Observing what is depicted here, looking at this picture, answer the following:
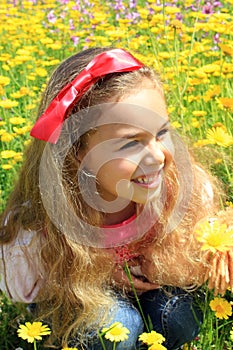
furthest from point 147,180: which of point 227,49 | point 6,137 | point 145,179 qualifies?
point 6,137

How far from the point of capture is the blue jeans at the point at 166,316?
4.30 ft

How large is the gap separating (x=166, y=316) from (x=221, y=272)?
24cm

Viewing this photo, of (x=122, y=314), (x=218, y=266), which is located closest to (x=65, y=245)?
(x=122, y=314)

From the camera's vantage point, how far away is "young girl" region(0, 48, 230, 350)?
3.88 feet

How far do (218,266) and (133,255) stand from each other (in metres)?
0.22

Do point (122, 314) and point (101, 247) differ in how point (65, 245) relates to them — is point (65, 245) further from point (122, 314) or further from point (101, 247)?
point (122, 314)

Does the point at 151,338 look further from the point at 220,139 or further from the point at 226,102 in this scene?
the point at 226,102

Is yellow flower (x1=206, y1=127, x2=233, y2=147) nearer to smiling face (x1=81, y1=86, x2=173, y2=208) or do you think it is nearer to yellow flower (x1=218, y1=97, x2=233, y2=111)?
yellow flower (x1=218, y1=97, x2=233, y2=111)

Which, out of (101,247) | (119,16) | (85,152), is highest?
(85,152)

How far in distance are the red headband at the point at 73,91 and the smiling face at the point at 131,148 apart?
0.18ft

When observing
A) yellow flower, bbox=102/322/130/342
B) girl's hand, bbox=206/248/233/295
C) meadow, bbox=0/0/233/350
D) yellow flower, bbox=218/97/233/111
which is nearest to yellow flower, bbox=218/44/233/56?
meadow, bbox=0/0/233/350

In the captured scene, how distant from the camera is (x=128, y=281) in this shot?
136 centimetres

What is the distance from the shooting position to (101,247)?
1308mm

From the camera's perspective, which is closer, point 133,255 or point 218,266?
point 218,266
